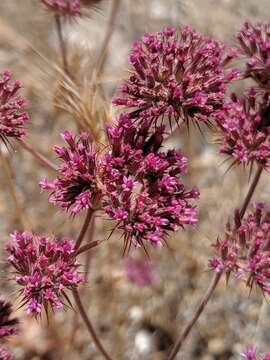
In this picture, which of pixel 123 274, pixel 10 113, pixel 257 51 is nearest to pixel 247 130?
pixel 257 51

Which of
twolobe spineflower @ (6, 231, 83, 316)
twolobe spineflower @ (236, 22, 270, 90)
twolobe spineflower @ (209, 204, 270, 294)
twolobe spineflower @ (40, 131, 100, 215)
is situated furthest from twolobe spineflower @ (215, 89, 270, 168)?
twolobe spineflower @ (6, 231, 83, 316)

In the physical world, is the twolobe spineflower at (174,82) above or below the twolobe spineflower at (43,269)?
above

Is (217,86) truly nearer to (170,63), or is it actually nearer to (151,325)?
(170,63)

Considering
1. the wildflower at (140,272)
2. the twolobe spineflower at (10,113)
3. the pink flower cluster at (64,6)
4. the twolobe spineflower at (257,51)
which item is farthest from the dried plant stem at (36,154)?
the wildflower at (140,272)

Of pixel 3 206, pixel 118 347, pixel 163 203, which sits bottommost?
pixel 118 347

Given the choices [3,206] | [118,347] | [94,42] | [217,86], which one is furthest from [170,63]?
[94,42]

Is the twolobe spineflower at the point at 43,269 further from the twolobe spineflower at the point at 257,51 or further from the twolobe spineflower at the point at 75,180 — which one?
the twolobe spineflower at the point at 257,51
